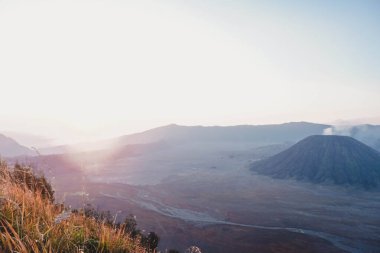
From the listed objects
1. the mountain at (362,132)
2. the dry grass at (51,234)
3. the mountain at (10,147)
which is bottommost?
the mountain at (10,147)

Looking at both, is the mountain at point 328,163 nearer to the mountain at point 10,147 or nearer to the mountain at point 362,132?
the mountain at point 362,132

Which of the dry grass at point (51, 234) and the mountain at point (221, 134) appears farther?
the mountain at point (221, 134)

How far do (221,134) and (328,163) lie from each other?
98365 millimetres

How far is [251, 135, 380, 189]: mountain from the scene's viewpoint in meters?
70.6

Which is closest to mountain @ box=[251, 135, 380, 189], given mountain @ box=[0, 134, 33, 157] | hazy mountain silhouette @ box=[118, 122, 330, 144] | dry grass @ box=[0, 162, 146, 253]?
dry grass @ box=[0, 162, 146, 253]

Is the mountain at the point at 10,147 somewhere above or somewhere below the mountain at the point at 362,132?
below

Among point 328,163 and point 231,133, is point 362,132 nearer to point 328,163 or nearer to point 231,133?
point 231,133

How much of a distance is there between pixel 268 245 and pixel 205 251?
6.14 metres

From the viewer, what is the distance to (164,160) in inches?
4156

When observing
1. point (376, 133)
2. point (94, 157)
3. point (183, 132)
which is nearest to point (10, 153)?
point (94, 157)

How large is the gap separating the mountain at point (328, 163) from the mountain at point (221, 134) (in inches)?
3013

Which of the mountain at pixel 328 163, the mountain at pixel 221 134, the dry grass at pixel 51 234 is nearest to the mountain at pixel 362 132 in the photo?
the mountain at pixel 221 134

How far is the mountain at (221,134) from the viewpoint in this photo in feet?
540

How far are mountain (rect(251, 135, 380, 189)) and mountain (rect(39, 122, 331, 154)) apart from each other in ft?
251
